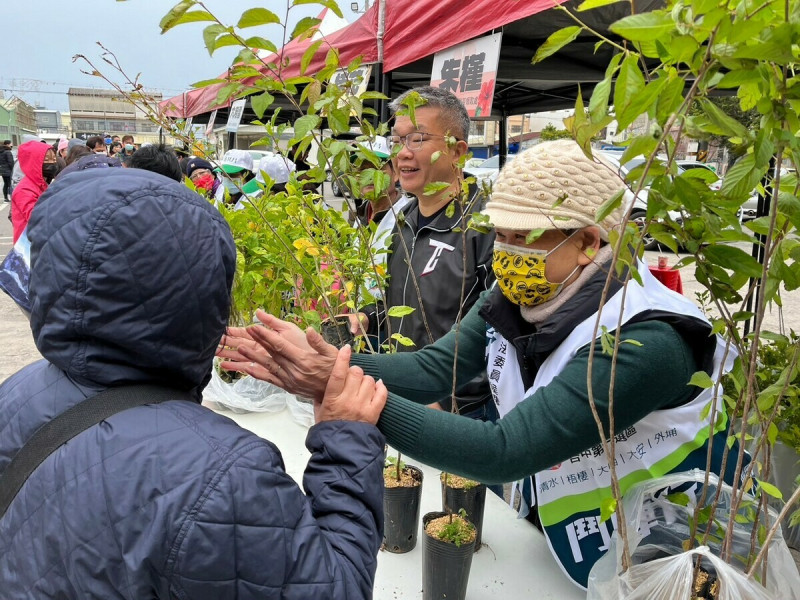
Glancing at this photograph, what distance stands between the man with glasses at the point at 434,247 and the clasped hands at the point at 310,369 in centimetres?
81

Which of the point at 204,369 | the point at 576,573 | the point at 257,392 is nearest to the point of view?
the point at 204,369

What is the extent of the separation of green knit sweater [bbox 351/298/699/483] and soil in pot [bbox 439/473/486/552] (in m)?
0.31

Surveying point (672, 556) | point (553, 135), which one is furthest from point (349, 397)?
point (553, 135)

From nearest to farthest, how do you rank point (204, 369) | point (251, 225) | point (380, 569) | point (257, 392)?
point (204, 369), point (380, 569), point (257, 392), point (251, 225)

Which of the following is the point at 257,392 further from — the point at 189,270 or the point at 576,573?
the point at 189,270

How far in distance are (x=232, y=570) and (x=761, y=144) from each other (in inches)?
29.7

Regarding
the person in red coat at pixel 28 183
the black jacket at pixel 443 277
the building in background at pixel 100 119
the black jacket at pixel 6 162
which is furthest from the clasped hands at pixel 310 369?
the building in background at pixel 100 119

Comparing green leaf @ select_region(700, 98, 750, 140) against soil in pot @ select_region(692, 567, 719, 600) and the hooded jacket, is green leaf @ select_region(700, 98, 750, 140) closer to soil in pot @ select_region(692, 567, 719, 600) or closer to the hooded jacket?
soil in pot @ select_region(692, 567, 719, 600)

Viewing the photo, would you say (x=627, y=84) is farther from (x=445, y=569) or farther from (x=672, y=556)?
(x=445, y=569)

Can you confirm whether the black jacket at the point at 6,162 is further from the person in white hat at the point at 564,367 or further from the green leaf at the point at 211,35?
the person in white hat at the point at 564,367

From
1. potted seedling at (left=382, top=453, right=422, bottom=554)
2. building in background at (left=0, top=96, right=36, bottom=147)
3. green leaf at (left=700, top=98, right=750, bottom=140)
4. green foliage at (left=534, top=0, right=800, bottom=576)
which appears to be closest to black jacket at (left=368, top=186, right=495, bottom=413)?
potted seedling at (left=382, top=453, right=422, bottom=554)

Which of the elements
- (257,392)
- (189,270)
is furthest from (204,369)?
(257,392)

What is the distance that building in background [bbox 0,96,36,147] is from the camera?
43.6 metres

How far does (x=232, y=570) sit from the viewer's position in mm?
716
